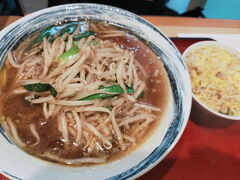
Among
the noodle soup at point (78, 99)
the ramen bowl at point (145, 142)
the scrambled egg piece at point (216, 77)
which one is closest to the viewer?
the ramen bowl at point (145, 142)

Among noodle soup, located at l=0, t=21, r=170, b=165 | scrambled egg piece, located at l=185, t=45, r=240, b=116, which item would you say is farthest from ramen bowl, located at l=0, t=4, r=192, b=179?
scrambled egg piece, located at l=185, t=45, r=240, b=116

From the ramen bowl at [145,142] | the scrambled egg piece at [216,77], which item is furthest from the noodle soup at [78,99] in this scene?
the scrambled egg piece at [216,77]

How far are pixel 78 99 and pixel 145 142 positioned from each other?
23.4 inches

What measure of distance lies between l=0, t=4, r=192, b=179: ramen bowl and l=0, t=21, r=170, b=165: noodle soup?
6cm

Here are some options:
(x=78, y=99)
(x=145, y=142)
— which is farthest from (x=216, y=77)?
(x=78, y=99)

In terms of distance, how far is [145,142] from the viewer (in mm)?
1438

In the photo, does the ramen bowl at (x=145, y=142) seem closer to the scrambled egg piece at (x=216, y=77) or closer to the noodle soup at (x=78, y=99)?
the noodle soup at (x=78, y=99)

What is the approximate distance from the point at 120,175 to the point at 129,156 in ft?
0.65

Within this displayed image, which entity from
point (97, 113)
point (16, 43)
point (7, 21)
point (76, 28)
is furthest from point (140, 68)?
point (7, 21)

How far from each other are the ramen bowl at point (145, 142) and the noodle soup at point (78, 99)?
65 mm

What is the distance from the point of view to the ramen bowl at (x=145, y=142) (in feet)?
3.87

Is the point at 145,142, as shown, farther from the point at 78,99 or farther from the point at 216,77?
the point at 216,77

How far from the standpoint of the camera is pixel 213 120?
1771 mm

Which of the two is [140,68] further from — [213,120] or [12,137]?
[12,137]
